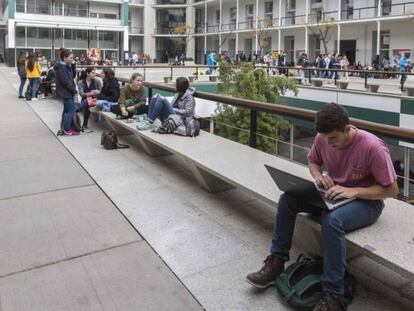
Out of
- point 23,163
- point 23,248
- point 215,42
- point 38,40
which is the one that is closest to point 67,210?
point 23,248

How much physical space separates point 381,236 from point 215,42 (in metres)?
56.1

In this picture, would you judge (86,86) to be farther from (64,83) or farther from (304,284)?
(304,284)

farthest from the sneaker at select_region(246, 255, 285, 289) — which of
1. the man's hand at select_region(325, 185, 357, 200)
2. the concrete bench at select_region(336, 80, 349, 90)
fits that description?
the concrete bench at select_region(336, 80, 349, 90)

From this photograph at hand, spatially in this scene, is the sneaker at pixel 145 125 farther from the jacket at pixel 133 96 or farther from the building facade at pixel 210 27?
the building facade at pixel 210 27

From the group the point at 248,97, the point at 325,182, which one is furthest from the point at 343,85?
the point at 325,182

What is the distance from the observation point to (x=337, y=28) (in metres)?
38.6

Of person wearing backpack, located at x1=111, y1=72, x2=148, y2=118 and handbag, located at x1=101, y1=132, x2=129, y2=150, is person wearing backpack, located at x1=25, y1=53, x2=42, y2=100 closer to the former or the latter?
person wearing backpack, located at x1=111, y1=72, x2=148, y2=118

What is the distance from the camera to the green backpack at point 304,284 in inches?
117

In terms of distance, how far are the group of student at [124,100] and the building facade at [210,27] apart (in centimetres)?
2807

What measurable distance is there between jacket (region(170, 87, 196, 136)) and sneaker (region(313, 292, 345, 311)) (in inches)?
160

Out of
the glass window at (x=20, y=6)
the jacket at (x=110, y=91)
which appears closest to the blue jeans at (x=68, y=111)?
the jacket at (x=110, y=91)

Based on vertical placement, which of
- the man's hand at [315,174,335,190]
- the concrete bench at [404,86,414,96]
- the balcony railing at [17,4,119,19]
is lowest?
the man's hand at [315,174,335,190]

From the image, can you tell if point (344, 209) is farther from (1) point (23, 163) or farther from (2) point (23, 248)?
(1) point (23, 163)

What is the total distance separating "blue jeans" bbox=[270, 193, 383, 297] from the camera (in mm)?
2859
